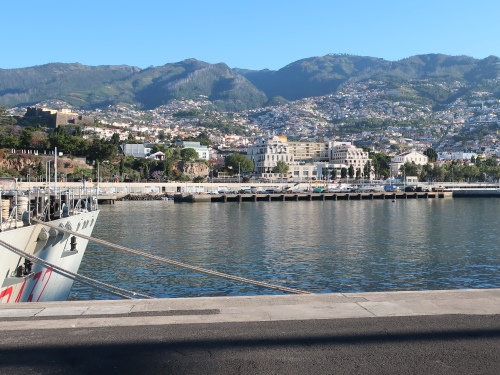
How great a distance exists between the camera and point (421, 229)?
46281mm

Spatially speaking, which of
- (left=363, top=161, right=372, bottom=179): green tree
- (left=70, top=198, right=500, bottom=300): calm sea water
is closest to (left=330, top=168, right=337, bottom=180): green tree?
(left=363, top=161, right=372, bottom=179): green tree

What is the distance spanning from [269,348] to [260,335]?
1.53 ft

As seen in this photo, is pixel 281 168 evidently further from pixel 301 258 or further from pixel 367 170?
pixel 301 258

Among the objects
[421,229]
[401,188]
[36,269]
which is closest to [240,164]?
[401,188]

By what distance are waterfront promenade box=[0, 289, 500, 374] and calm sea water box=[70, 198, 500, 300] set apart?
447 inches

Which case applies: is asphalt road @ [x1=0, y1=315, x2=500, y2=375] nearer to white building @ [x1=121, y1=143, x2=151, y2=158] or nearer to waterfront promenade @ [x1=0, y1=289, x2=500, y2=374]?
waterfront promenade @ [x1=0, y1=289, x2=500, y2=374]

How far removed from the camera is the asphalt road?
628 cm

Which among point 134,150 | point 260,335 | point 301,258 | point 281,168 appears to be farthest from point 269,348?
point 281,168

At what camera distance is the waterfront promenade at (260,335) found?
20.8 feet

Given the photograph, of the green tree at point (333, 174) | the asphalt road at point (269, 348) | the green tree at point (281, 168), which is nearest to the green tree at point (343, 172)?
the green tree at point (333, 174)

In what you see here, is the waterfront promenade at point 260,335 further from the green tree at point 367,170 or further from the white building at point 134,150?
the green tree at point 367,170

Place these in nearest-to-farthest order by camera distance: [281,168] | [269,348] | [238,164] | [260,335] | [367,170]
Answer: [269,348] < [260,335] < [238,164] < [281,168] < [367,170]

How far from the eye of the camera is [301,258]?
96.2 feet

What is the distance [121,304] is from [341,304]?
3414 millimetres
